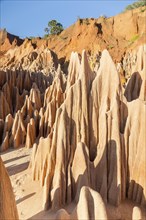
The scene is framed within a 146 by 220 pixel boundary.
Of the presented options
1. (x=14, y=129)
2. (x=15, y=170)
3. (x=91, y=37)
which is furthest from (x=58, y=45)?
(x=15, y=170)

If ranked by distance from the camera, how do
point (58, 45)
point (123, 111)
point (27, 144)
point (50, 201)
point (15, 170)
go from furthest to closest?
point (58, 45)
point (27, 144)
point (15, 170)
point (123, 111)
point (50, 201)

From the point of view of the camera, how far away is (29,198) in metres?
7.84

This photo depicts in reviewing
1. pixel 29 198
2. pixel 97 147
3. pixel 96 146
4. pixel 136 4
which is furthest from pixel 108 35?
pixel 29 198

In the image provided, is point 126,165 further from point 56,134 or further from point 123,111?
point 56,134

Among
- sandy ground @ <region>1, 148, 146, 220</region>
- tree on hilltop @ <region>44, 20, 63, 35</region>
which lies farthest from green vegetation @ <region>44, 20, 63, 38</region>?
sandy ground @ <region>1, 148, 146, 220</region>

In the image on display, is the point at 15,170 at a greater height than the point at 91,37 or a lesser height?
lesser

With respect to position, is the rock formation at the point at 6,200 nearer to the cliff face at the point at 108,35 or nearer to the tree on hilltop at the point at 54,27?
the cliff face at the point at 108,35

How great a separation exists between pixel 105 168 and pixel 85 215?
2.18m

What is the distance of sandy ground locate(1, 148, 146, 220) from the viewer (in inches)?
267

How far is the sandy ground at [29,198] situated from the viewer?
677 cm

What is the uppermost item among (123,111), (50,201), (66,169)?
(123,111)

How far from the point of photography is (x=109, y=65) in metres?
8.53

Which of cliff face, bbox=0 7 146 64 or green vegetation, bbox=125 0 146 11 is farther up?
green vegetation, bbox=125 0 146 11

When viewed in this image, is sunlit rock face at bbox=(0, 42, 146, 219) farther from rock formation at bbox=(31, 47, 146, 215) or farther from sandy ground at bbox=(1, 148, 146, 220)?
sandy ground at bbox=(1, 148, 146, 220)
